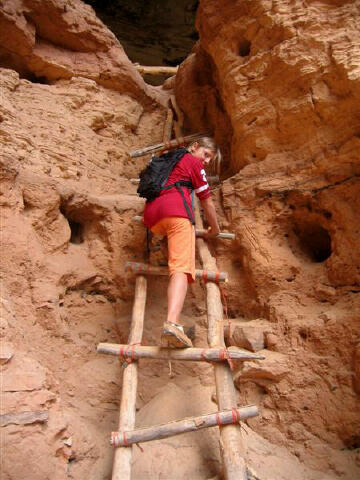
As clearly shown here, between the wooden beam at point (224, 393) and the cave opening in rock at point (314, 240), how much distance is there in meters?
0.85

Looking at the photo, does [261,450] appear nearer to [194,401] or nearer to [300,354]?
[194,401]

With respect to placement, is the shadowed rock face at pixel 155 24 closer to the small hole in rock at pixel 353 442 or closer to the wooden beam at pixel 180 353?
the wooden beam at pixel 180 353

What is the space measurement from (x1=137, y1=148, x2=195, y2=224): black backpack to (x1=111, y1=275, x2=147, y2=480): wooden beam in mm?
615

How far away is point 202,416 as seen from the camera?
192cm

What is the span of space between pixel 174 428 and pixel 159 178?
155 cm

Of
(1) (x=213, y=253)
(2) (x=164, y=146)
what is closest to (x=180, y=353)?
(1) (x=213, y=253)

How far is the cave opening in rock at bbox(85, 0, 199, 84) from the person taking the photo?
10.1 metres

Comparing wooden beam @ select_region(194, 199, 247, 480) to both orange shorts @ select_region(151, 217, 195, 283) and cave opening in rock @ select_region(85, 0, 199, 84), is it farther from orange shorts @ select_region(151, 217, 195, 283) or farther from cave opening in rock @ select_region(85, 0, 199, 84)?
cave opening in rock @ select_region(85, 0, 199, 84)

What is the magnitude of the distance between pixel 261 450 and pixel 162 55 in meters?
10.0

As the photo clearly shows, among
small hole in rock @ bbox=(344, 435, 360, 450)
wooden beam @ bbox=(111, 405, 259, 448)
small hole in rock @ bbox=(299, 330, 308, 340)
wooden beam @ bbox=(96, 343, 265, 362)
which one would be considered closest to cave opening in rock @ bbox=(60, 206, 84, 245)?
wooden beam @ bbox=(96, 343, 265, 362)

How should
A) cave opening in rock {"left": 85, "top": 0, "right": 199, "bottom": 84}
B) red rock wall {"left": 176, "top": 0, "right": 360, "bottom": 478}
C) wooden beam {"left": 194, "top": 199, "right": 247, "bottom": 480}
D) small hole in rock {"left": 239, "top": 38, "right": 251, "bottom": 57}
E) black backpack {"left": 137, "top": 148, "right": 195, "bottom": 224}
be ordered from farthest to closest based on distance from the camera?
cave opening in rock {"left": 85, "top": 0, "right": 199, "bottom": 84} < small hole in rock {"left": 239, "top": 38, "right": 251, "bottom": 57} < black backpack {"left": 137, "top": 148, "right": 195, "bottom": 224} < red rock wall {"left": 176, "top": 0, "right": 360, "bottom": 478} < wooden beam {"left": 194, "top": 199, "right": 247, "bottom": 480}

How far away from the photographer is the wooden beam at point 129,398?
180cm

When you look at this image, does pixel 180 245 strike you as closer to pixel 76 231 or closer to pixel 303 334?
pixel 303 334

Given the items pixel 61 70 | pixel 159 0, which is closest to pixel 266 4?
pixel 61 70
